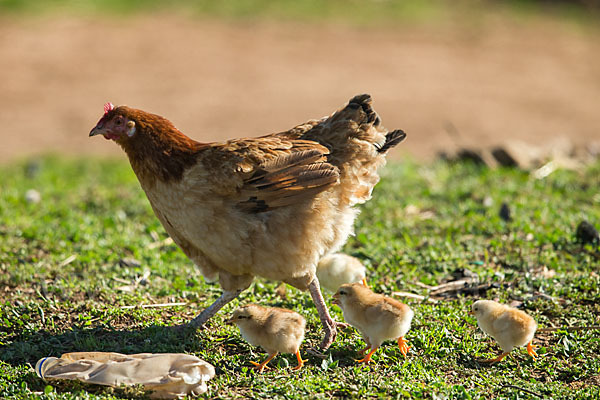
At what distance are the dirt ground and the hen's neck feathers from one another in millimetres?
6787

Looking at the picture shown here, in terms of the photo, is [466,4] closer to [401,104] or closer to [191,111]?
[401,104]

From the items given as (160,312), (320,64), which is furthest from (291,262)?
(320,64)

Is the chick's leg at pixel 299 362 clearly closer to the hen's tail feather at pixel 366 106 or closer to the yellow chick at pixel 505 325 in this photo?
the yellow chick at pixel 505 325

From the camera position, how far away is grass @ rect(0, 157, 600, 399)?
4309mm

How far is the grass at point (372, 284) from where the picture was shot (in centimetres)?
431

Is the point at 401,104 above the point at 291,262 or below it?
below

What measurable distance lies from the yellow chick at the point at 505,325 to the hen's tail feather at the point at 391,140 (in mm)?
1413

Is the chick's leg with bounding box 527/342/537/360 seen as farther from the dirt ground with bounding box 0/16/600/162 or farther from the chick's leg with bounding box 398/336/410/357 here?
the dirt ground with bounding box 0/16/600/162

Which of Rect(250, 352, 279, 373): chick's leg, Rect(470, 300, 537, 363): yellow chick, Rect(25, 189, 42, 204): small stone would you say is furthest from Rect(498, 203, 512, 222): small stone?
Rect(25, 189, 42, 204): small stone

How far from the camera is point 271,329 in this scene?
434 cm

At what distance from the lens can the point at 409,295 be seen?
5555mm

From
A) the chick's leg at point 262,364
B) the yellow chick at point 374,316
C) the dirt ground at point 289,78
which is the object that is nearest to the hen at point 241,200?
the yellow chick at point 374,316

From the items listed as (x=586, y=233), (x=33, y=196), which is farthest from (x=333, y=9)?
(x=586, y=233)

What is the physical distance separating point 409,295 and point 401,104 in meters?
8.74
